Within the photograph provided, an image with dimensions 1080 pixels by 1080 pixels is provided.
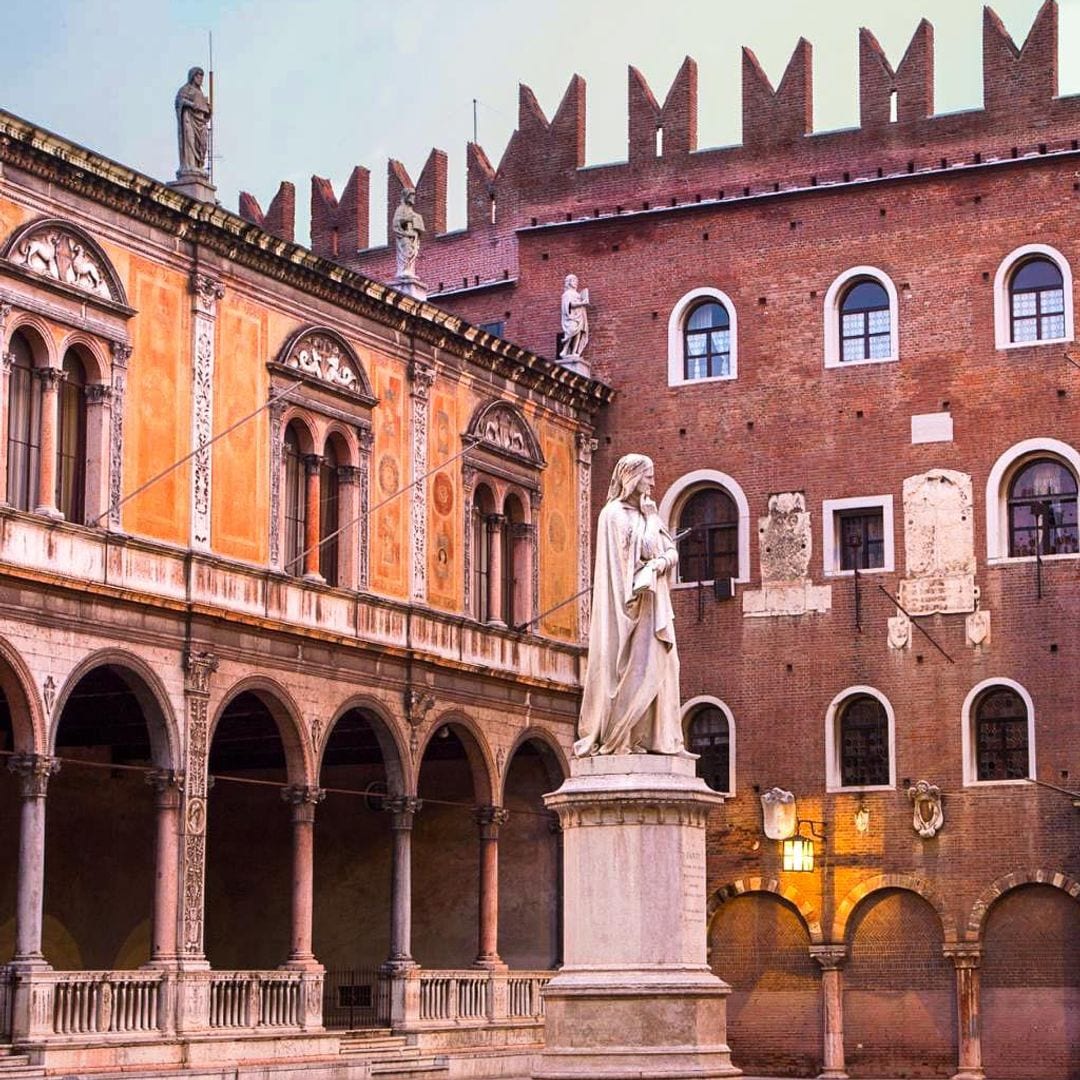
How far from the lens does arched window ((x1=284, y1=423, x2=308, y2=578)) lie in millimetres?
33125

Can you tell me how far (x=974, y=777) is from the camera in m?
37.5

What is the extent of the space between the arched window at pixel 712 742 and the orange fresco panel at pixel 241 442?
9900mm

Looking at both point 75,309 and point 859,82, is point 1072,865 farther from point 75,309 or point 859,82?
point 75,309

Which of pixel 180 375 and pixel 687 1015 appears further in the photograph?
pixel 180 375

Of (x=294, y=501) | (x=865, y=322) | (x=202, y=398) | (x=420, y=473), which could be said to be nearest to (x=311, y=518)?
(x=294, y=501)

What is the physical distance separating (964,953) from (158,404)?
48.1 feet

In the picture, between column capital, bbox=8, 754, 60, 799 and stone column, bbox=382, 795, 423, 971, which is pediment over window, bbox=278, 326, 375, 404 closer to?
stone column, bbox=382, 795, 423, 971

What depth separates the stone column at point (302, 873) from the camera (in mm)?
31875

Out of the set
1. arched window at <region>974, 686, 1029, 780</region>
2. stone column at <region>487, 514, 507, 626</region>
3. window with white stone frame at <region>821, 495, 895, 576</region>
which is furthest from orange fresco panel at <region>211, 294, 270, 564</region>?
arched window at <region>974, 686, 1029, 780</region>

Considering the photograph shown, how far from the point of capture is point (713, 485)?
40.1 metres

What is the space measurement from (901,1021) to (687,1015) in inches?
752

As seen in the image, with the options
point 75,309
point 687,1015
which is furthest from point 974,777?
point 687,1015

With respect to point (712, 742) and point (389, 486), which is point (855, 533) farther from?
point (389, 486)

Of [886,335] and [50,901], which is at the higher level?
[886,335]
